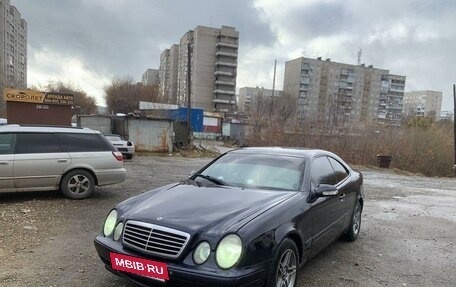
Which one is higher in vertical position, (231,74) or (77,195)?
(231,74)

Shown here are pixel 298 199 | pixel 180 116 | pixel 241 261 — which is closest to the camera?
pixel 241 261

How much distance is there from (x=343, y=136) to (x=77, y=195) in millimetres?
23337

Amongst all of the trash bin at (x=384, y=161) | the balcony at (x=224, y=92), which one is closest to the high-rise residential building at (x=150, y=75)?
the balcony at (x=224, y=92)

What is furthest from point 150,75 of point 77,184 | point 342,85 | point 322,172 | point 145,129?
point 322,172

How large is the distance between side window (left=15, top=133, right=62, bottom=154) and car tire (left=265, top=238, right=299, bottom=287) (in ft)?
19.4

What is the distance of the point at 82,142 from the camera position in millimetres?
8148

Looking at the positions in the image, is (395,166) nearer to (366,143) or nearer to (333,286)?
(366,143)

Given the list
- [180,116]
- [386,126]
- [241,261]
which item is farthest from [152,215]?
[180,116]

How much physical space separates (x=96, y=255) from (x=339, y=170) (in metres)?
3.61

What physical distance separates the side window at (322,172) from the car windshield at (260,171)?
0.18 metres

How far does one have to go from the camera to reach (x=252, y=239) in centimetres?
317

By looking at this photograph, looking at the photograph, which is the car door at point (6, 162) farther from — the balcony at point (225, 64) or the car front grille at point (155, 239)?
the balcony at point (225, 64)

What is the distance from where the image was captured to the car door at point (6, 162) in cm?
721

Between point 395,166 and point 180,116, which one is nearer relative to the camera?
point 395,166
